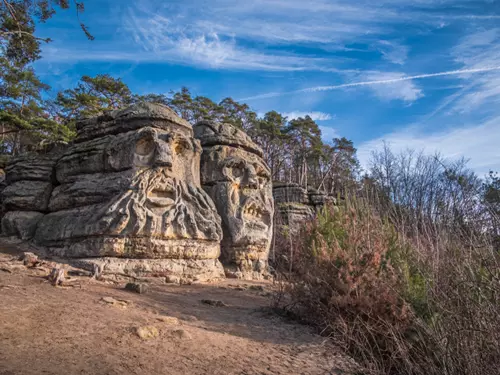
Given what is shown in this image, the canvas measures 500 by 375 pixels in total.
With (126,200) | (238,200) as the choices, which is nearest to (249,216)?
(238,200)

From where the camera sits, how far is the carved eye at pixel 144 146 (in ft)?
27.6

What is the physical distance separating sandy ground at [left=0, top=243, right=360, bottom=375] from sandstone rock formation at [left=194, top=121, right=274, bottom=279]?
3.75 m

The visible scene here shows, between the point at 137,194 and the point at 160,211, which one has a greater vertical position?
the point at 137,194

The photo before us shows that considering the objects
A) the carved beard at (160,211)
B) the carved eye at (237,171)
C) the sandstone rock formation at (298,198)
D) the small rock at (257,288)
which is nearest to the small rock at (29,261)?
the carved beard at (160,211)

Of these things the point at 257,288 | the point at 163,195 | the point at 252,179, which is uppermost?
the point at 252,179

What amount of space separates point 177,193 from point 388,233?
461cm

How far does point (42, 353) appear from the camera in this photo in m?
3.00

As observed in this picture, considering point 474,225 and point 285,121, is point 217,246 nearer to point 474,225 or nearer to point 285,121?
point 474,225

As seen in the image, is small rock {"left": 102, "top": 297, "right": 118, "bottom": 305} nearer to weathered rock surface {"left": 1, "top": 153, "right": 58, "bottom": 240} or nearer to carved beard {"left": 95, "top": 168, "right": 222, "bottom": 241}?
carved beard {"left": 95, "top": 168, "right": 222, "bottom": 241}

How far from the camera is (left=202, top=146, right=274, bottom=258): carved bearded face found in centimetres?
991

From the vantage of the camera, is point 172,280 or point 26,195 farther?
point 26,195

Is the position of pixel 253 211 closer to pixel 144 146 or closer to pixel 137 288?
pixel 144 146

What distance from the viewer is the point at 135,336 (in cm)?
372

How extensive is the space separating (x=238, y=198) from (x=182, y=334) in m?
6.42
